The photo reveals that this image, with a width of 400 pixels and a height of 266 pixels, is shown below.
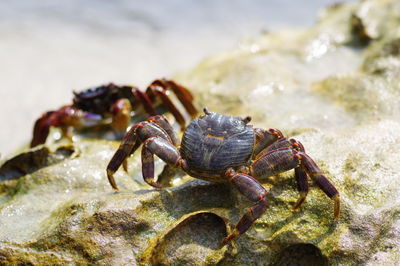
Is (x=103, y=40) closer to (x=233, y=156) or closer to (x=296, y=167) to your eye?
(x=233, y=156)

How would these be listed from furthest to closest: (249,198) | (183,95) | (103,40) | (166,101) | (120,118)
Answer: (103,40), (183,95), (166,101), (120,118), (249,198)

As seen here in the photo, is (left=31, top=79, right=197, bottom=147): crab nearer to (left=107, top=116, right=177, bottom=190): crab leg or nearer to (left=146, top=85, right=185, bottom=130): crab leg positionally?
(left=146, top=85, right=185, bottom=130): crab leg

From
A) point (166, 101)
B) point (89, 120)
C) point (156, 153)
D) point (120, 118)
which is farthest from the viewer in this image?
point (89, 120)

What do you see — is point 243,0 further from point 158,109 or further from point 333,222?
point 333,222

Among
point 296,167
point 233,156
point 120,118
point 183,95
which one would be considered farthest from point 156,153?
point 183,95

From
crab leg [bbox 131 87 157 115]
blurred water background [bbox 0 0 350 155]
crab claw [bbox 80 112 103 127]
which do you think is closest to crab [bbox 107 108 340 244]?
crab leg [bbox 131 87 157 115]

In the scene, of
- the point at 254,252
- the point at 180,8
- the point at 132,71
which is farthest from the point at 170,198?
the point at 180,8

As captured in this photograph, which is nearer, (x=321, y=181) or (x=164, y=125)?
(x=321, y=181)
